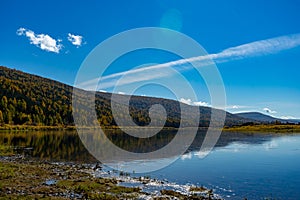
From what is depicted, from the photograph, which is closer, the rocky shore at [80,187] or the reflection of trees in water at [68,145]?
the rocky shore at [80,187]

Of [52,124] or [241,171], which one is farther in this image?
[52,124]

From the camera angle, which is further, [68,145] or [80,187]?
[68,145]

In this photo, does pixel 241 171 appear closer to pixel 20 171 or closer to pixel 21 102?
pixel 20 171

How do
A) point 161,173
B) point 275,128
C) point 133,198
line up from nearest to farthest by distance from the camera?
point 133,198
point 161,173
point 275,128

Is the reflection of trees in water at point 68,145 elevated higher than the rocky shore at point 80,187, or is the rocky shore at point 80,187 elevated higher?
the reflection of trees in water at point 68,145

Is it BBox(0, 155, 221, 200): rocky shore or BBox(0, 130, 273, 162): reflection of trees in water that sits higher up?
BBox(0, 130, 273, 162): reflection of trees in water

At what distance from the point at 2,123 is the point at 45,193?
143072 millimetres

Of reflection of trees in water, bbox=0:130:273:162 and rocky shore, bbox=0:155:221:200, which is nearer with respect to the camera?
rocky shore, bbox=0:155:221:200

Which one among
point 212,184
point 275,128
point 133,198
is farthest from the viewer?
point 275,128

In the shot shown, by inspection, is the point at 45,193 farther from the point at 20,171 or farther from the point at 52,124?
the point at 52,124

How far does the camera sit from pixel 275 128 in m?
181

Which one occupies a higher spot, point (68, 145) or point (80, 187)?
point (68, 145)

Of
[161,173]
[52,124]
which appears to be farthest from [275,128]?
[161,173]

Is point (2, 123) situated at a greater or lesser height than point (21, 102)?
lesser
